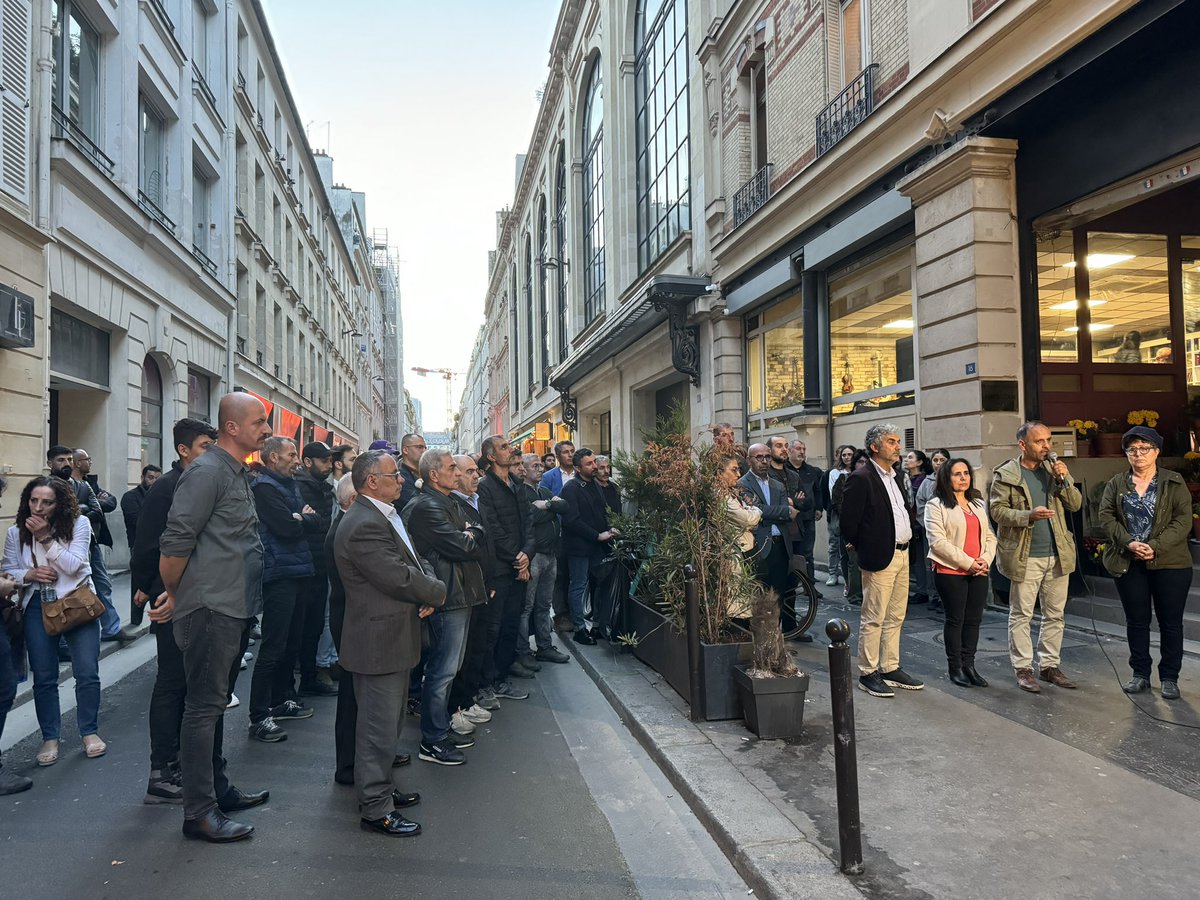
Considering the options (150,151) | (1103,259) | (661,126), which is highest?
(661,126)

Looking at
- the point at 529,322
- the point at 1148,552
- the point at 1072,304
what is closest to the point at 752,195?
the point at 1072,304

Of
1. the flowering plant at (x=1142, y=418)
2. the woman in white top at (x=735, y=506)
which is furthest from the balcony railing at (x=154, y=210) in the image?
the flowering plant at (x=1142, y=418)

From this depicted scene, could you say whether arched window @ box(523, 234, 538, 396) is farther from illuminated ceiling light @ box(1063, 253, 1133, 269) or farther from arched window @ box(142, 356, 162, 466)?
illuminated ceiling light @ box(1063, 253, 1133, 269)

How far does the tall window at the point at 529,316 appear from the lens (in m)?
42.4

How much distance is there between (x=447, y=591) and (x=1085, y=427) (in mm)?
8578

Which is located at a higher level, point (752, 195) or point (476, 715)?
point (752, 195)

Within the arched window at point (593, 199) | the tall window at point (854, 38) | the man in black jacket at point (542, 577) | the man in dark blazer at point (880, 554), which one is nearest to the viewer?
the man in dark blazer at point (880, 554)

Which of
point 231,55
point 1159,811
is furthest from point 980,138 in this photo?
point 231,55

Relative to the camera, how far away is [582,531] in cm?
764

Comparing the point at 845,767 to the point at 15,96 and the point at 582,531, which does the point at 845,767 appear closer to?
the point at 582,531

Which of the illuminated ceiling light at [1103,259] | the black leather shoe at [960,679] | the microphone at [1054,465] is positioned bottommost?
the black leather shoe at [960,679]

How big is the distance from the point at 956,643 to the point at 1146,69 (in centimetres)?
574

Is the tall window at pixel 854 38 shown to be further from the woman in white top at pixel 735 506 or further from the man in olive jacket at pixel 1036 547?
the woman in white top at pixel 735 506

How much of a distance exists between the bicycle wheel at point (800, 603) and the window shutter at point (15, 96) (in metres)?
10.4
